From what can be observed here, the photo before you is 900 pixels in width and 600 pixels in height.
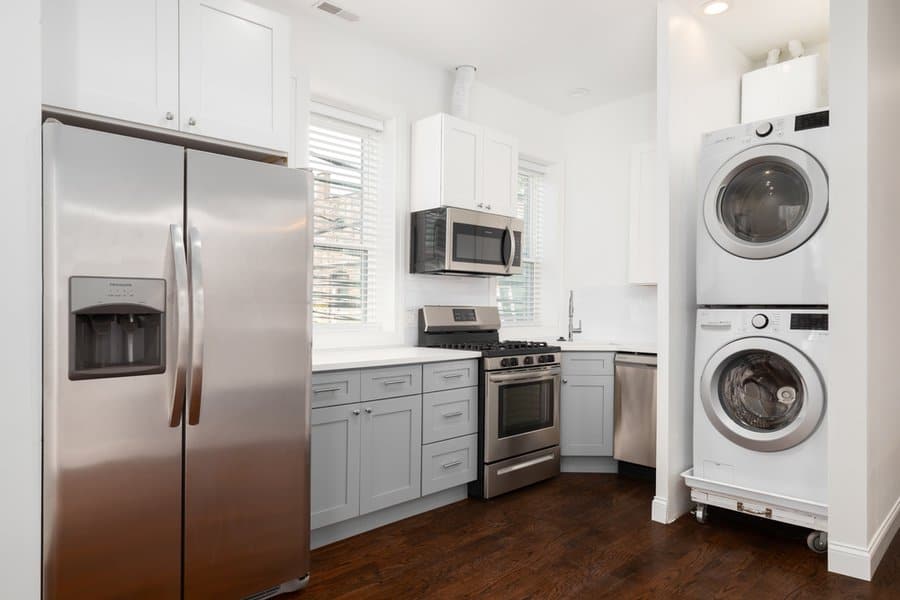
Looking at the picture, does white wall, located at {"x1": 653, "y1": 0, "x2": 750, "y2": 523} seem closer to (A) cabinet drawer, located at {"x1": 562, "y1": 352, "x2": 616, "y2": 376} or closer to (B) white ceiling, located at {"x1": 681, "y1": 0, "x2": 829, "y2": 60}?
(B) white ceiling, located at {"x1": 681, "y1": 0, "x2": 829, "y2": 60}

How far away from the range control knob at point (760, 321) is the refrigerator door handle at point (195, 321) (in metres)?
2.57

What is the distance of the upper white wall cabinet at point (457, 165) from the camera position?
3.69m

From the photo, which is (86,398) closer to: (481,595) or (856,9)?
(481,595)

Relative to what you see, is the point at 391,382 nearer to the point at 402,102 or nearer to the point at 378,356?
the point at 378,356

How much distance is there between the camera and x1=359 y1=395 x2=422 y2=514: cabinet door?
2.87 metres

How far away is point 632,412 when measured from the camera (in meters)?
3.85

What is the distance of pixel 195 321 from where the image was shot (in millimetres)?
1987

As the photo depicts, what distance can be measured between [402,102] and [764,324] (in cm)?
253

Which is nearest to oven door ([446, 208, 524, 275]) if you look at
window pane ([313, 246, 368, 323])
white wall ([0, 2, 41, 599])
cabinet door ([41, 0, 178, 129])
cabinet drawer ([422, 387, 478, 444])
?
window pane ([313, 246, 368, 323])

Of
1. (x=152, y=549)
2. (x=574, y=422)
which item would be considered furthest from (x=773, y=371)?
(x=152, y=549)

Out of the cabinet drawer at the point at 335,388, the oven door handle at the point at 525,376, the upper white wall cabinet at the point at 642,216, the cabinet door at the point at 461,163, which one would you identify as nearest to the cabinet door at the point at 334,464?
the cabinet drawer at the point at 335,388

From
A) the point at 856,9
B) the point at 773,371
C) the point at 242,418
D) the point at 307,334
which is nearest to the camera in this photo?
the point at 242,418

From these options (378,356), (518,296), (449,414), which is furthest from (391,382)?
(518,296)

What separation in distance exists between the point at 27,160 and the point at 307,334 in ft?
3.50
